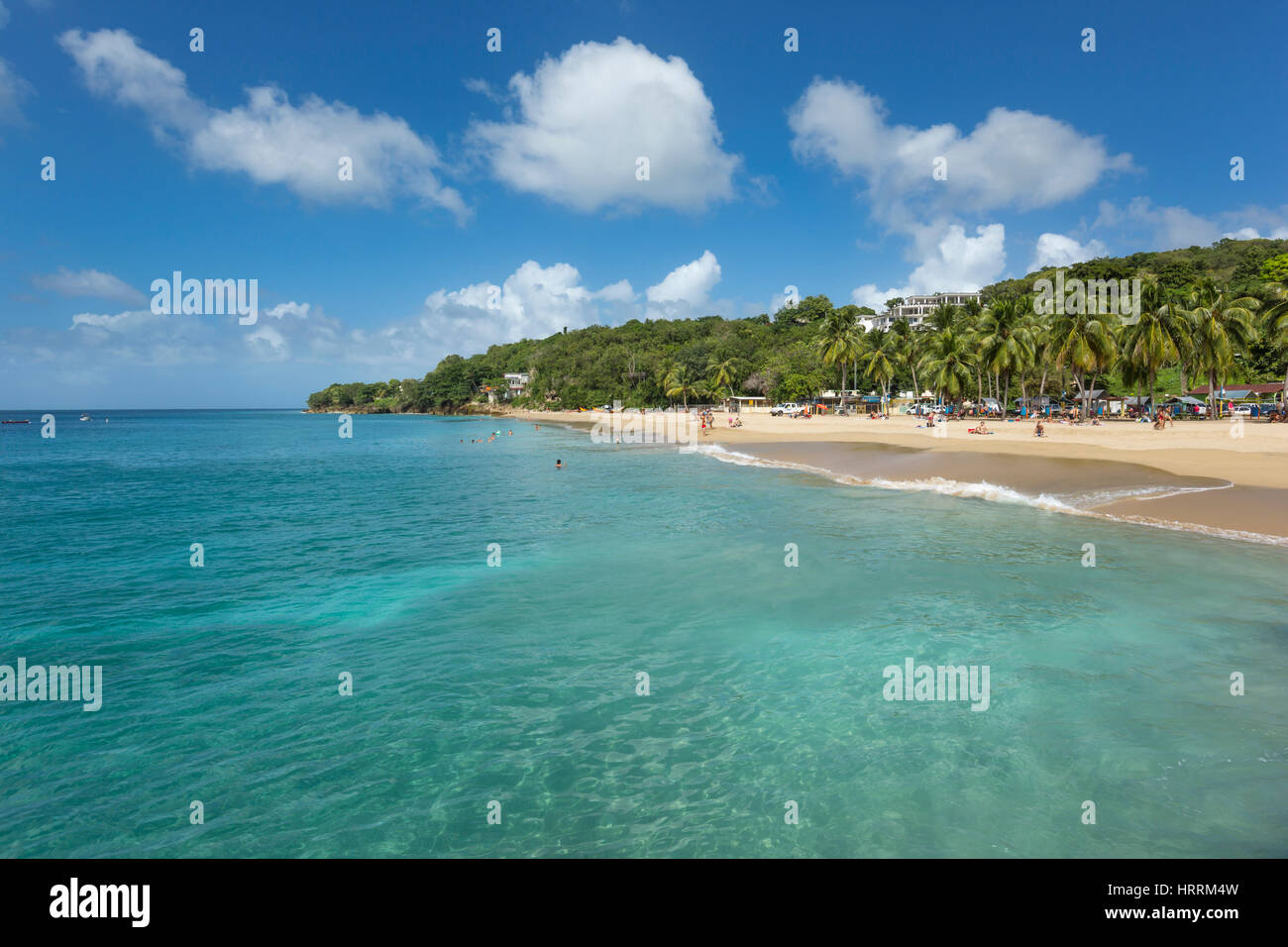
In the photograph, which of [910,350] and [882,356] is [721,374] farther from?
[910,350]

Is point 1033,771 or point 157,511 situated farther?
point 157,511

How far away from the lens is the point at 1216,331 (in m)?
46.1

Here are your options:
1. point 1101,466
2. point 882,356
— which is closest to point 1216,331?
point 1101,466

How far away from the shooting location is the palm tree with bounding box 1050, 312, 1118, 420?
49344mm

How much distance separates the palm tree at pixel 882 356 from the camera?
265 ft

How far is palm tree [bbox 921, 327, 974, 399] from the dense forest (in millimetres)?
163

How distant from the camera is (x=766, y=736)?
801cm

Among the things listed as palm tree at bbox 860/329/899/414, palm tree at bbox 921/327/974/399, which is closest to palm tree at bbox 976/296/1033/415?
palm tree at bbox 921/327/974/399

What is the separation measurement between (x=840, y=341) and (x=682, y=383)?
37.4 m
